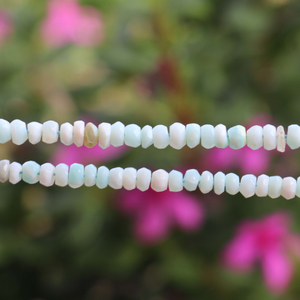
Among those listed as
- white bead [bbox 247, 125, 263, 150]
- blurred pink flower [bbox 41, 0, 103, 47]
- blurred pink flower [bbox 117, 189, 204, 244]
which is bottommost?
blurred pink flower [bbox 117, 189, 204, 244]

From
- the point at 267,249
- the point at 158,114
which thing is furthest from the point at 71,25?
the point at 267,249

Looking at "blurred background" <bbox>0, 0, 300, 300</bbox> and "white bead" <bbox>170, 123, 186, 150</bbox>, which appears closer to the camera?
"white bead" <bbox>170, 123, 186, 150</bbox>

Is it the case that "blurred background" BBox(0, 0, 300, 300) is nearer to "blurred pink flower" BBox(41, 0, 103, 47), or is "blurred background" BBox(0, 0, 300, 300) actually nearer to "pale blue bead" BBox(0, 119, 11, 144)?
"blurred pink flower" BBox(41, 0, 103, 47)

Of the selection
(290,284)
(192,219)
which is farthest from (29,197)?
(290,284)

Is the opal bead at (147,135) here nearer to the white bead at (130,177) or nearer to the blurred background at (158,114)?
the white bead at (130,177)

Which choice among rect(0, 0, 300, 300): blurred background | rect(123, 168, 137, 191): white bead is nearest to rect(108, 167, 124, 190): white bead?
rect(123, 168, 137, 191): white bead

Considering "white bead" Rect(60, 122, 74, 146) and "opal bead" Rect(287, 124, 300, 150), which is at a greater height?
"opal bead" Rect(287, 124, 300, 150)

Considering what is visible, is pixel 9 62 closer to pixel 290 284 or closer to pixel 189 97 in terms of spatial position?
pixel 189 97

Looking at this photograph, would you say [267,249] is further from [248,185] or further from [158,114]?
[248,185]
